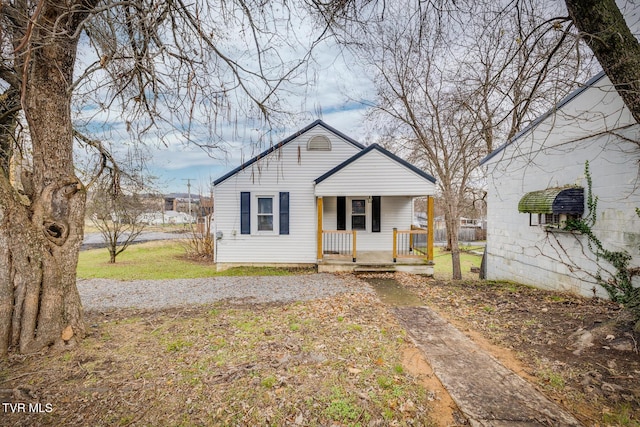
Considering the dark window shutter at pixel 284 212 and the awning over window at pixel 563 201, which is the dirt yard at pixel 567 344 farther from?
the dark window shutter at pixel 284 212

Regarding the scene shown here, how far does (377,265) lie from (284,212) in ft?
13.1

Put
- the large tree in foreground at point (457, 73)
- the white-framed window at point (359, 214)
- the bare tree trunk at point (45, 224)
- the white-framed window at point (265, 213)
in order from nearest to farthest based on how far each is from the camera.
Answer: the bare tree trunk at point (45, 224)
the large tree in foreground at point (457, 73)
the white-framed window at point (265, 213)
the white-framed window at point (359, 214)

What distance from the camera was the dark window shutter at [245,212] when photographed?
1109 cm

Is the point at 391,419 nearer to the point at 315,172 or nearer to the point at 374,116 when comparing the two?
the point at 315,172

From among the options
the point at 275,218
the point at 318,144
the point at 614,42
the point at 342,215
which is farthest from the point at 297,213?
the point at 614,42

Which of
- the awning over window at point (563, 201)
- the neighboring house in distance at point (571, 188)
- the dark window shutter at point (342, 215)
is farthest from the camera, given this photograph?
the dark window shutter at point (342, 215)

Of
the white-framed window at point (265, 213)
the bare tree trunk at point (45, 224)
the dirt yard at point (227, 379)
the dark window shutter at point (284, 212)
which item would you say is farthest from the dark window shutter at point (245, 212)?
the bare tree trunk at point (45, 224)

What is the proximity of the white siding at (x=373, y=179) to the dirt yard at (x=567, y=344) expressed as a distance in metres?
4.35

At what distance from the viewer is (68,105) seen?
12.7 feet

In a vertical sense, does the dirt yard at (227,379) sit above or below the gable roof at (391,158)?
below

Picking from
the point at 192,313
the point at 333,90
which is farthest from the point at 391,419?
the point at 192,313

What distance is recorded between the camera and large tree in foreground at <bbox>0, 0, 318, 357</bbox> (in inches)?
138

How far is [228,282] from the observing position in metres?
8.77

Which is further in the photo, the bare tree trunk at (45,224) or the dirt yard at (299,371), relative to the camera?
the bare tree trunk at (45,224)
